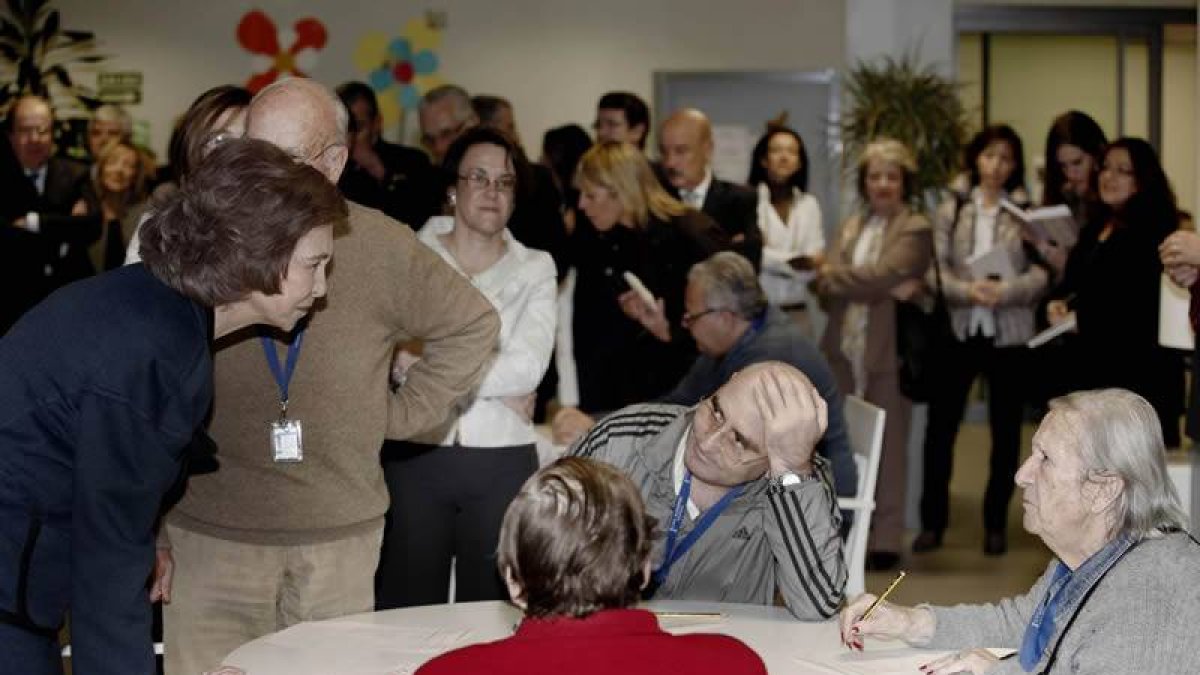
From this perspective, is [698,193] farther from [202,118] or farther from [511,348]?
[202,118]

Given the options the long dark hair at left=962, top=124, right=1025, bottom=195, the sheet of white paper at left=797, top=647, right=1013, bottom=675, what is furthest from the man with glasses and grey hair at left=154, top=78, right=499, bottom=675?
the long dark hair at left=962, top=124, right=1025, bottom=195

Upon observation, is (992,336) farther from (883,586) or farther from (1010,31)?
(1010,31)

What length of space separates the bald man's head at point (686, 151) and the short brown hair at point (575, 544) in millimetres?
4862

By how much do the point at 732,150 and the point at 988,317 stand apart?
191 inches

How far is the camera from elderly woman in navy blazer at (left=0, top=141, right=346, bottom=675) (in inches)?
106

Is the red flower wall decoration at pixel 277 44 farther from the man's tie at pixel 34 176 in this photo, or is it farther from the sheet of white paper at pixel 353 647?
the sheet of white paper at pixel 353 647

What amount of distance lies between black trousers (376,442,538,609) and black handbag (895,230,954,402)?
3596mm

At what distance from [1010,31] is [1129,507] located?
387 inches

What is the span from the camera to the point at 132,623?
2.82 m

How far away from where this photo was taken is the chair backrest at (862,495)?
17.5 ft

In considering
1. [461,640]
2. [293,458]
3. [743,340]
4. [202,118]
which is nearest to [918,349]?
[743,340]

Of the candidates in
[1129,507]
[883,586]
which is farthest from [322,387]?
[883,586]

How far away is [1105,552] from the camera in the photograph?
287 cm

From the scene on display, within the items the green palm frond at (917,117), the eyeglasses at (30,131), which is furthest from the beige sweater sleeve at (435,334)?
the green palm frond at (917,117)
